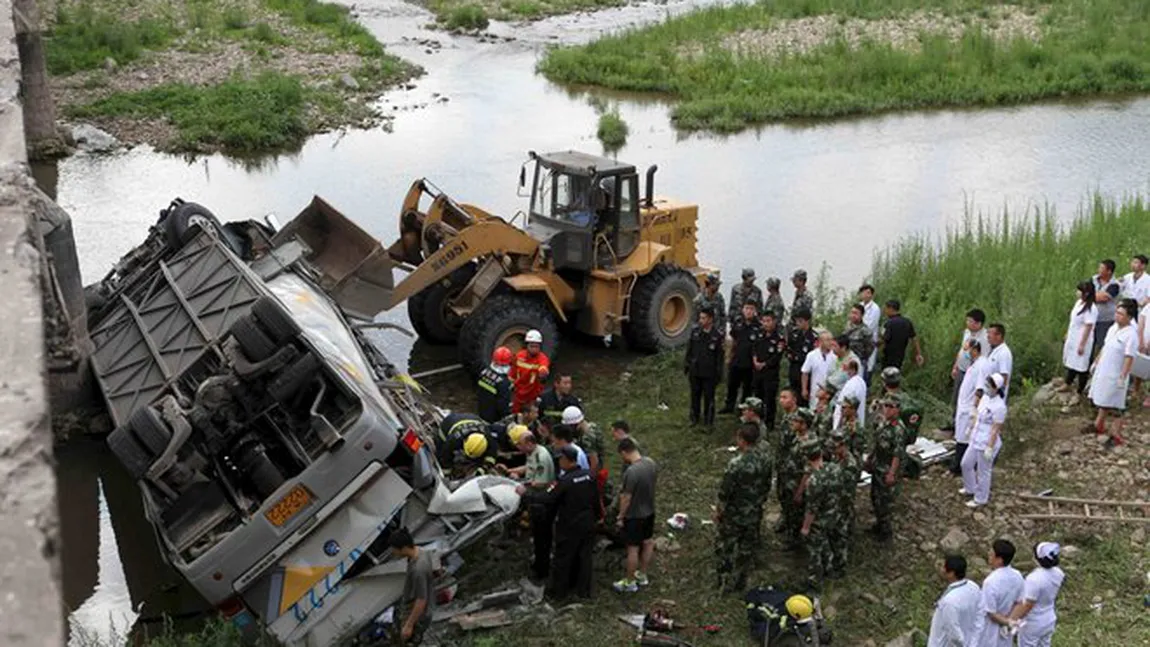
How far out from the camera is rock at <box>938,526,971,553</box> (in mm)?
9680

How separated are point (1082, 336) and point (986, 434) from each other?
96.1 inches

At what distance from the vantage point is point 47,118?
23359mm

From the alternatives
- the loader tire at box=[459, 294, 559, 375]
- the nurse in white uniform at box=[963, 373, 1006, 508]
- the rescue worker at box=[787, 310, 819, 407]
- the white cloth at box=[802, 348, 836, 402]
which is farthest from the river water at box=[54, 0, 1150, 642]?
the nurse in white uniform at box=[963, 373, 1006, 508]

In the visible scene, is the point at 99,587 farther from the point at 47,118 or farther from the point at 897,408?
the point at 47,118

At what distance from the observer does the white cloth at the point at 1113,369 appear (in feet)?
34.6

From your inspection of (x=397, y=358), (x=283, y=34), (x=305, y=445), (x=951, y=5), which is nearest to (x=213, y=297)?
(x=305, y=445)

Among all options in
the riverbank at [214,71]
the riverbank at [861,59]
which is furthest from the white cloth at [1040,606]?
the riverbank at [861,59]

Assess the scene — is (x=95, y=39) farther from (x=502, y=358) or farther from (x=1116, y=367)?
(x=1116, y=367)

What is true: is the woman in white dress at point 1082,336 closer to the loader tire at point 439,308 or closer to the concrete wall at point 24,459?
the loader tire at point 439,308

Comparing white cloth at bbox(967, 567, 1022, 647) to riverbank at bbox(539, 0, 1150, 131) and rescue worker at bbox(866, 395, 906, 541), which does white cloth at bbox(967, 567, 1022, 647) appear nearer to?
rescue worker at bbox(866, 395, 906, 541)

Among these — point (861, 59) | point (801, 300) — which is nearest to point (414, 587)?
point (801, 300)

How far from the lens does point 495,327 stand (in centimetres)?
1282

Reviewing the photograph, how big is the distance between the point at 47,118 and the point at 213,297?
1497 centimetres

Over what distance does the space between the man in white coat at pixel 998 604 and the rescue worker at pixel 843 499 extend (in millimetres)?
1521
